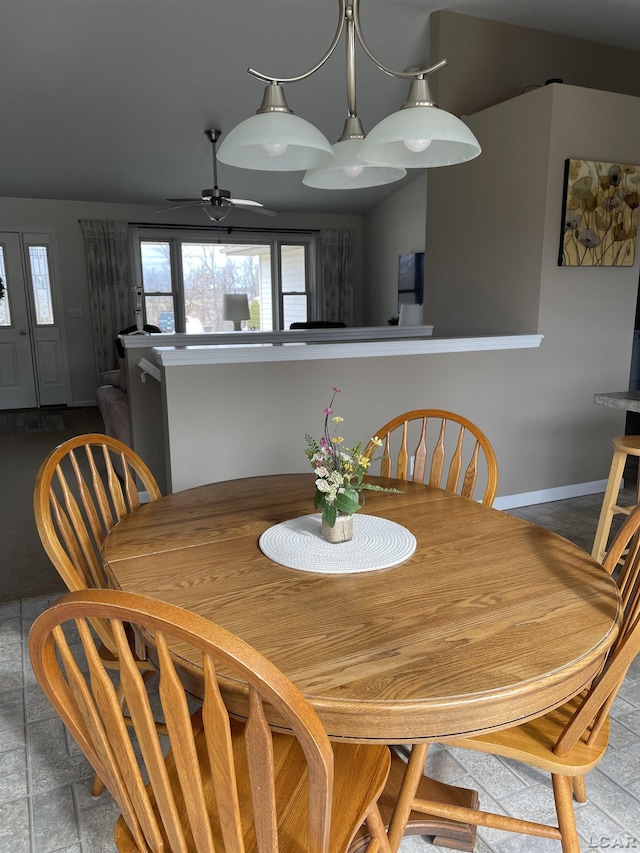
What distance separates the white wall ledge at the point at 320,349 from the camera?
9.39 feet

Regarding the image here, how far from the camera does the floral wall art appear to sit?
11.3 feet

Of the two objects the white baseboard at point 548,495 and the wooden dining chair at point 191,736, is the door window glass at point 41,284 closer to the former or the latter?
the white baseboard at point 548,495

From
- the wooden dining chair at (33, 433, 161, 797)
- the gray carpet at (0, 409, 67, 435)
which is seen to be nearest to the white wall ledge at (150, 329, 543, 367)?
the wooden dining chair at (33, 433, 161, 797)

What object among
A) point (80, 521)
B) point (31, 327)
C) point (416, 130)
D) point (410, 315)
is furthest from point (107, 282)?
point (416, 130)

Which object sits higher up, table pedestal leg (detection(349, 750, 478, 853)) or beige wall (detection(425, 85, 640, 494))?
beige wall (detection(425, 85, 640, 494))

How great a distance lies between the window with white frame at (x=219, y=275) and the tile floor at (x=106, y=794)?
6107 millimetres

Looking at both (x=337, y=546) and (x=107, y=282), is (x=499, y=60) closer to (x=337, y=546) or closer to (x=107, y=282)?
(x=337, y=546)

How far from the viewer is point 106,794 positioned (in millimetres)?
1596

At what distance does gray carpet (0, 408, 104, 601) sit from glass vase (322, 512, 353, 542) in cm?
176

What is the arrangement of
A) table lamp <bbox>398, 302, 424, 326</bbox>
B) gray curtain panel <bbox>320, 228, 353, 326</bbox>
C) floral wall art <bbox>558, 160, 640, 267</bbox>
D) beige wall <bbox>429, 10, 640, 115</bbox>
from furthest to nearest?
gray curtain panel <bbox>320, 228, 353, 326</bbox>
table lamp <bbox>398, 302, 424, 326</bbox>
beige wall <bbox>429, 10, 640, 115</bbox>
floral wall art <bbox>558, 160, 640, 267</bbox>

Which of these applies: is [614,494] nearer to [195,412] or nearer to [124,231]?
[195,412]

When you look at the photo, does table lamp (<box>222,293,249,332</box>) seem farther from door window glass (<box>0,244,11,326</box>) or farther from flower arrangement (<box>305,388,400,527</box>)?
flower arrangement (<box>305,388,400,527</box>)

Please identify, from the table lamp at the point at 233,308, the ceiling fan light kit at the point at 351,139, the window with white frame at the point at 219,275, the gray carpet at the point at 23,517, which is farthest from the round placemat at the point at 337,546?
the window with white frame at the point at 219,275

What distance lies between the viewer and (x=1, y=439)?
225 inches
